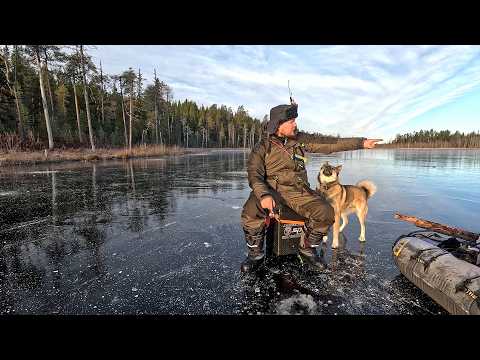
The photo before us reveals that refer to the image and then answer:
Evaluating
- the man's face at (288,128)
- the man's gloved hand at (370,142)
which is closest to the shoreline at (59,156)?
the man's face at (288,128)

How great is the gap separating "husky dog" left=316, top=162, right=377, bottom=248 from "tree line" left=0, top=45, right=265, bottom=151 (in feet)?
29.5

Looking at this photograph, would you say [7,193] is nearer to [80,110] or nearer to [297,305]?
[297,305]

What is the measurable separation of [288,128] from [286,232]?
1.54 m

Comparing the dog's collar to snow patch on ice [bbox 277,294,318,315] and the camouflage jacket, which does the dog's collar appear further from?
snow patch on ice [bbox 277,294,318,315]

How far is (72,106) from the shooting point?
164 feet

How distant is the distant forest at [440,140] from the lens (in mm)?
80250

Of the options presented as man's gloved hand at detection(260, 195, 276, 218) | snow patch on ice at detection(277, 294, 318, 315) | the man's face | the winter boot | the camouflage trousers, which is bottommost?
snow patch on ice at detection(277, 294, 318, 315)

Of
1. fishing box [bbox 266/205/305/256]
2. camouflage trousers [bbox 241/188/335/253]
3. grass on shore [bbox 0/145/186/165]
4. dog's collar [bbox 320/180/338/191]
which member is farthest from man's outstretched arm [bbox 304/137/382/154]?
grass on shore [bbox 0/145/186/165]

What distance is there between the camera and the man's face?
3.69 m
